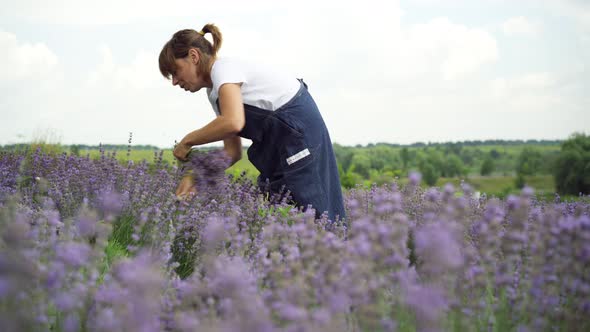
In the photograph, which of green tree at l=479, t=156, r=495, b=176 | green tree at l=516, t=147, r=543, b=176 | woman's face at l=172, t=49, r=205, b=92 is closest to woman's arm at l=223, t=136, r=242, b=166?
woman's face at l=172, t=49, r=205, b=92

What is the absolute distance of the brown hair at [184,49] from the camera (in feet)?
11.5

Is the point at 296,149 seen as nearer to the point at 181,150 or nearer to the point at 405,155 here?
the point at 181,150

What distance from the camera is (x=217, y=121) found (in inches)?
125

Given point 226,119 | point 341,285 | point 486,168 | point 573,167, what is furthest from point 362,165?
point 341,285

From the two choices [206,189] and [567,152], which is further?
[567,152]

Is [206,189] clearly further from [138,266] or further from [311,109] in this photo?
[138,266]

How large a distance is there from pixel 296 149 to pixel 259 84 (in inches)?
20.5

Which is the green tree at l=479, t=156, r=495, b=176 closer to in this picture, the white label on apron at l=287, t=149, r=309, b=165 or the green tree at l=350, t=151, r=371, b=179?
the green tree at l=350, t=151, r=371, b=179

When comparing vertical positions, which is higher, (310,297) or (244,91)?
(244,91)

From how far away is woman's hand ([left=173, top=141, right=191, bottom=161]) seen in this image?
3.34 m

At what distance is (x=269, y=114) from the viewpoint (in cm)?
359

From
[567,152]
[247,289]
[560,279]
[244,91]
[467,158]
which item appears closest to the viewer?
[247,289]

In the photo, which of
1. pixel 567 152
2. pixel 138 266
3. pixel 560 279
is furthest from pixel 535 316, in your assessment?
pixel 567 152

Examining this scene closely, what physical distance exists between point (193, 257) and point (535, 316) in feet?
6.88
